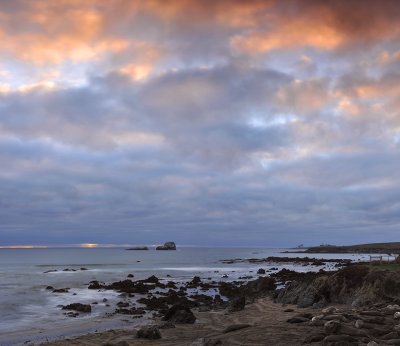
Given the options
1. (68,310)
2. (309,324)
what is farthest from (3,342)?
(309,324)

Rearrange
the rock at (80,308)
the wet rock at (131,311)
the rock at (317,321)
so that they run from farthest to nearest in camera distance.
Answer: the rock at (80,308), the wet rock at (131,311), the rock at (317,321)

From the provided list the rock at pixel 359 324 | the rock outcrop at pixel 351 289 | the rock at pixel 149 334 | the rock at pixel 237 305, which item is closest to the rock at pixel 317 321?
the rock at pixel 359 324

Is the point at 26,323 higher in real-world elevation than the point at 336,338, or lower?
lower

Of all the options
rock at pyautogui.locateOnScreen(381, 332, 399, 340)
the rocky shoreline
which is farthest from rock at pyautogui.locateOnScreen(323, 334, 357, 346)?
rock at pyautogui.locateOnScreen(381, 332, 399, 340)

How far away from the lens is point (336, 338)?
50.9 ft

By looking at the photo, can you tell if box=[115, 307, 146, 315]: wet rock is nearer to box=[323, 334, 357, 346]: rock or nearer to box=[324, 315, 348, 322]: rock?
box=[324, 315, 348, 322]: rock

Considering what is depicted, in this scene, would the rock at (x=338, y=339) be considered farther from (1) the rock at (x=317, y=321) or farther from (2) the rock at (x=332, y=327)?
(1) the rock at (x=317, y=321)

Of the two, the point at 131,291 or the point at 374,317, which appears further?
the point at 131,291

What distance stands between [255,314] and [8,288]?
35.2 m

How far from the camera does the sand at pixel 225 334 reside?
17719 mm

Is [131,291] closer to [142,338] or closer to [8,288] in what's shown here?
[8,288]

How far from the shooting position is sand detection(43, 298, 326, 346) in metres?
17.7

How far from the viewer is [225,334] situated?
2025 cm

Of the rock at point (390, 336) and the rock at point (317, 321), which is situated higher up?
the rock at point (390, 336)
